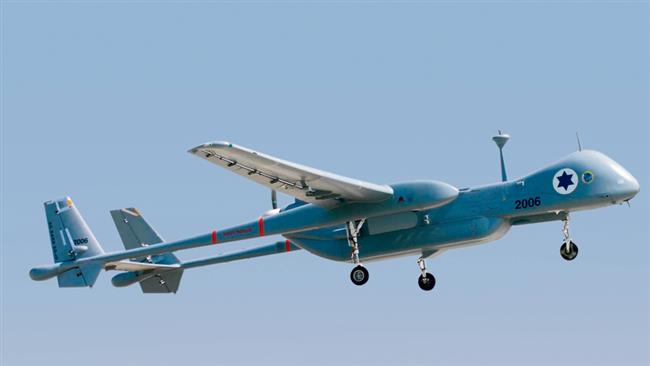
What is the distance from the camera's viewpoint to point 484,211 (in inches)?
1454

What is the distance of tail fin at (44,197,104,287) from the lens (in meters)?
41.4

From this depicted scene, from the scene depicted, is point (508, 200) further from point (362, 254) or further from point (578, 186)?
point (362, 254)

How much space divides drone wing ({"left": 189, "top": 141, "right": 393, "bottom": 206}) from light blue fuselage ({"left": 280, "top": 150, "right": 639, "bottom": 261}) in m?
0.70

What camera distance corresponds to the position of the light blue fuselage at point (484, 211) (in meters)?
35.4

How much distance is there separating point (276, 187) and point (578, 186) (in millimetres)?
8945

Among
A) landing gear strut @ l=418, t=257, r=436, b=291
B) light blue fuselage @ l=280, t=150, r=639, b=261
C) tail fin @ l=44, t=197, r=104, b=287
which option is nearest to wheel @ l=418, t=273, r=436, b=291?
landing gear strut @ l=418, t=257, r=436, b=291

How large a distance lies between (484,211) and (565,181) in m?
2.70

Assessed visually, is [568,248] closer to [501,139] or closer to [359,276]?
[501,139]

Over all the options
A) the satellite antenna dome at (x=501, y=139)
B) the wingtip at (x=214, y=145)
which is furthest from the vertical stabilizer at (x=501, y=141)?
the wingtip at (x=214, y=145)

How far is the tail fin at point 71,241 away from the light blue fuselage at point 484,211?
8225 millimetres

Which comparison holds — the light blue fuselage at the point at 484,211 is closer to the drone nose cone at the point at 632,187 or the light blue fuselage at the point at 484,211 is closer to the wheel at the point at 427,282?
the drone nose cone at the point at 632,187

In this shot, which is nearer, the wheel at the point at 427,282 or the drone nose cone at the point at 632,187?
the drone nose cone at the point at 632,187

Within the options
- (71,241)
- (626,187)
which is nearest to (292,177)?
(626,187)

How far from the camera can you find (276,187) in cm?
3628
